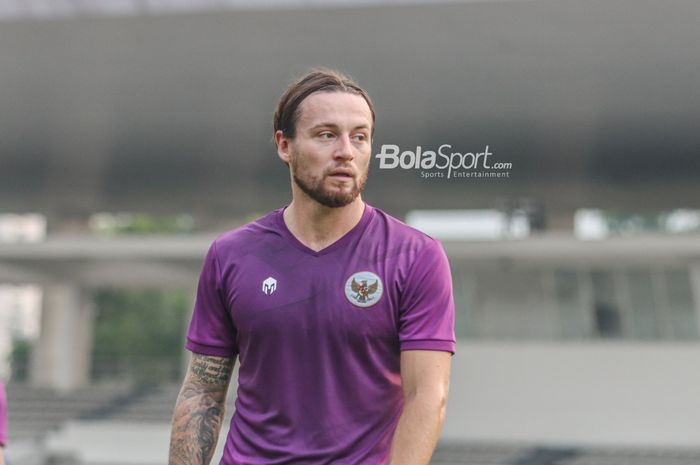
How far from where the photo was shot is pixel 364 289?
221 cm

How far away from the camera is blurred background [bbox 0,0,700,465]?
448 inches

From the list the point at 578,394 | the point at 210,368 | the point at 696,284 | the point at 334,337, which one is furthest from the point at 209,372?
the point at 696,284

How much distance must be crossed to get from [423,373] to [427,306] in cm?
19

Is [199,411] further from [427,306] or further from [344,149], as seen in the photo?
[344,149]

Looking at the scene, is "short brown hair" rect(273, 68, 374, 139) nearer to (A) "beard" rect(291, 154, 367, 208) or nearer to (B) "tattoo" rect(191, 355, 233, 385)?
(A) "beard" rect(291, 154, 367, 208)

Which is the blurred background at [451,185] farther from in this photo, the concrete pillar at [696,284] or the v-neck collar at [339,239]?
the v-neck collar at [339,239]

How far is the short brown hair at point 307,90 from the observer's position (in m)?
2.28

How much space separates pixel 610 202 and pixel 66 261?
15719 millimetres

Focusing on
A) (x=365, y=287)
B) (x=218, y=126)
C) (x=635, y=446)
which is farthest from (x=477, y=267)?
(x=365, y=287)

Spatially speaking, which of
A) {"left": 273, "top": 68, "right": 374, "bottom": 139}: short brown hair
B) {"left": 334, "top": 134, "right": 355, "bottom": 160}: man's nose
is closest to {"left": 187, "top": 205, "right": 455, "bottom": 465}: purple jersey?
{"left": 334, "top": 134, "right": 355, "bottom": 160}: man's nose

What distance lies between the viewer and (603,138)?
14352 millimetres

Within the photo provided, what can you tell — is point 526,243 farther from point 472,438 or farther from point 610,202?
point 472,438

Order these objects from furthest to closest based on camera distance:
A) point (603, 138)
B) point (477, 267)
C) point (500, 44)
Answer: point (477, 267)
point (603, 138)
point (500, 44)
